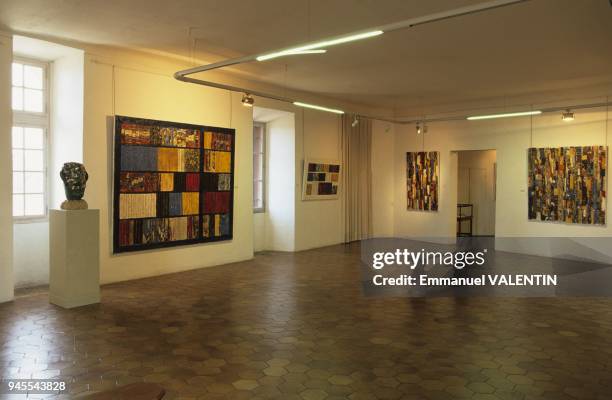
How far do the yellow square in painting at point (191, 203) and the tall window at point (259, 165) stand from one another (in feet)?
9.12

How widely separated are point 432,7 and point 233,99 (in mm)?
4837

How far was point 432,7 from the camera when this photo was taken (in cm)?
553

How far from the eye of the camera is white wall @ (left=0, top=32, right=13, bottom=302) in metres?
6.52

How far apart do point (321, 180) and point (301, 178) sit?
668 millimetres

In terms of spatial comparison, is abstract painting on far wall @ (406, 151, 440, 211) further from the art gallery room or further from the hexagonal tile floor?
→ the hexagonal tile floor

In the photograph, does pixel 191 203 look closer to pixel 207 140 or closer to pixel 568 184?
pixel 207 140

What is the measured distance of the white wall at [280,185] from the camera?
1126cm

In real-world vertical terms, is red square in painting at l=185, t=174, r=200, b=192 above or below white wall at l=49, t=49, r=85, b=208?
below

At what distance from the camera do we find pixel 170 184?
8.41m

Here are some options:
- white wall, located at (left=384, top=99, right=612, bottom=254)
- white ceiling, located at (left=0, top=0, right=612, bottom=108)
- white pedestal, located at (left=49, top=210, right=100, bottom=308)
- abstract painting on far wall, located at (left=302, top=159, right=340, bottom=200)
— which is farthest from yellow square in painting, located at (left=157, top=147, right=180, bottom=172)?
white wall, located at (left=384, top=99, right=612, bottom=254)

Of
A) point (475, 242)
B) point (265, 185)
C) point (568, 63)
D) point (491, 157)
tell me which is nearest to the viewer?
point (568, 63)

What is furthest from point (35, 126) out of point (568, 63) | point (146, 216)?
point (568, 63)

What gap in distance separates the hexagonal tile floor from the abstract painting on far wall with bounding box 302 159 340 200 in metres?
4.33

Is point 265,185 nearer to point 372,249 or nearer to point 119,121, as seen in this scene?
point 372,249
